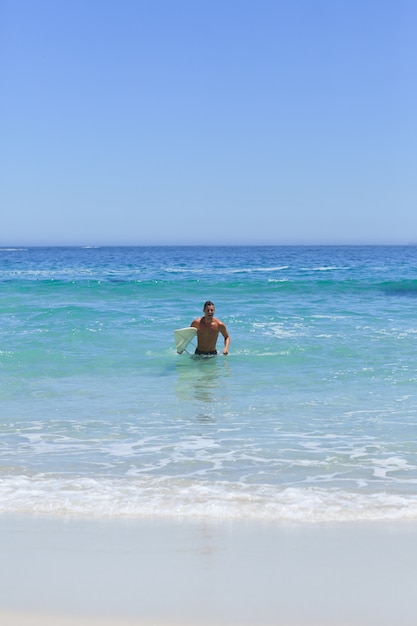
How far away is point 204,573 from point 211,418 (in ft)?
14.7

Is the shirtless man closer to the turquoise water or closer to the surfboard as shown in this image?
the surfboard

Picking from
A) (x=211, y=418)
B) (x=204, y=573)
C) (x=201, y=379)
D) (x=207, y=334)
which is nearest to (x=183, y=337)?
(x=207, y=334)

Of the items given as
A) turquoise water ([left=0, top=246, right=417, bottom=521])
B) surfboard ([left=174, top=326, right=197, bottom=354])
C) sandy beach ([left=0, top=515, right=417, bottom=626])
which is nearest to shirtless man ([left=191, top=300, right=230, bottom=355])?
surfboard ([left=174, top=326, right=197, bottom=354])

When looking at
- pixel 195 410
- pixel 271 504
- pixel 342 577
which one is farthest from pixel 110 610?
pixel 195 410

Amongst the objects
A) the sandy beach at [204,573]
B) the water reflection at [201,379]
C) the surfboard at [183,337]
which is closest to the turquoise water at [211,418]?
the water reflection at [201,379]

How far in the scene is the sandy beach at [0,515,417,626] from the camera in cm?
374

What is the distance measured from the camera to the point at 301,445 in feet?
24.1

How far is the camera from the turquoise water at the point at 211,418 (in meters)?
5.73

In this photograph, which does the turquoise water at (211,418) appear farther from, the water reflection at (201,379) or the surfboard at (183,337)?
the surfboard at (183,337)

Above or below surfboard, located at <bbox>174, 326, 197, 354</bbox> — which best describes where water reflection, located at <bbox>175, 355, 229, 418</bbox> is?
below

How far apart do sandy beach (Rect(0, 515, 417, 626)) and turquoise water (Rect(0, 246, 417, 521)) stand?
41 centimetres

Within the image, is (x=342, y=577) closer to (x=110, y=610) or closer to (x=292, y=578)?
(x=292, y=578)

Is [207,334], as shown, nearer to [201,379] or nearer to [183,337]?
[183,337]

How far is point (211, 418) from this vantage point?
28.5ft
